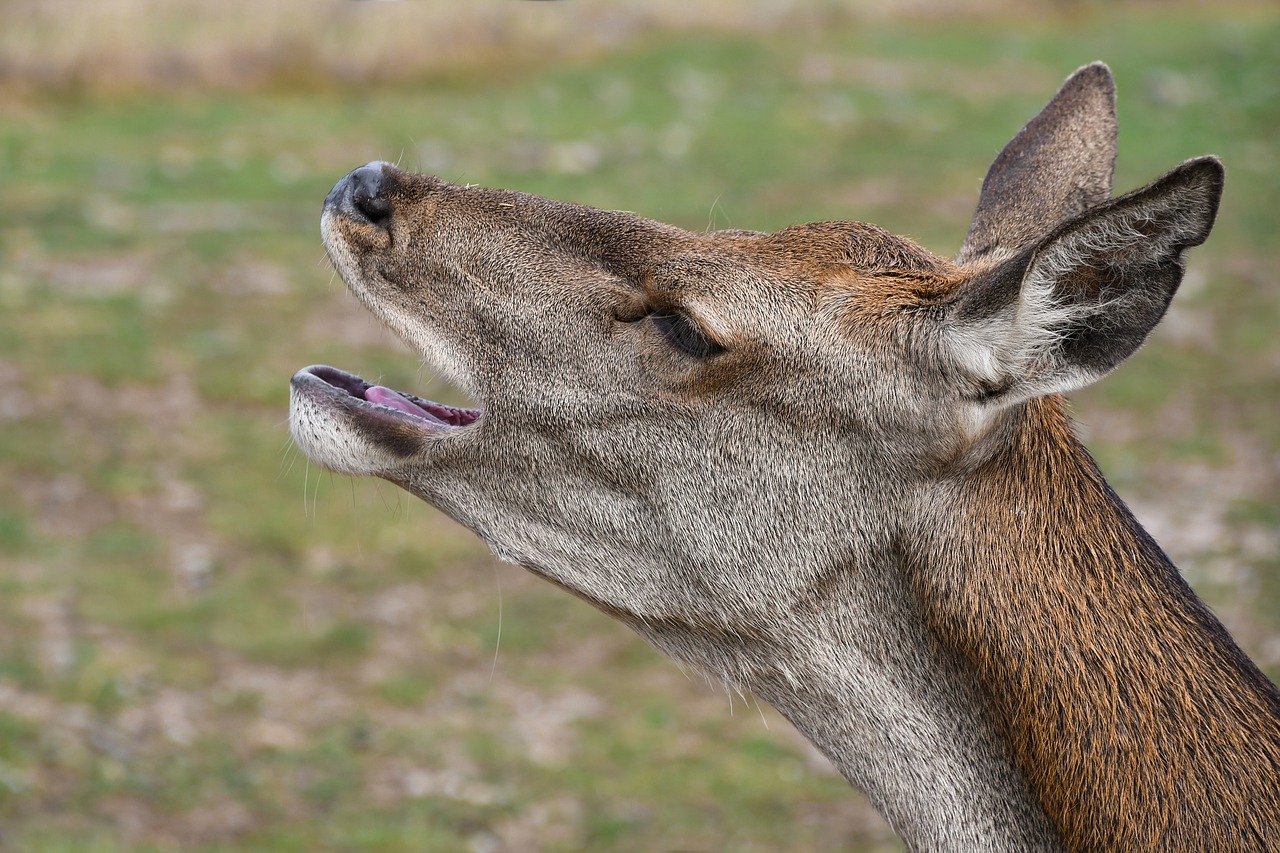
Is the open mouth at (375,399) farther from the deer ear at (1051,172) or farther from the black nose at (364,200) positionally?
the deer ear at (1051,172)

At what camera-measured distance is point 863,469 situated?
3416 mm

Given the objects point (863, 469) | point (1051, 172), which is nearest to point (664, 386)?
point (863, 469)

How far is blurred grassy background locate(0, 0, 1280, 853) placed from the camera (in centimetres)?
646

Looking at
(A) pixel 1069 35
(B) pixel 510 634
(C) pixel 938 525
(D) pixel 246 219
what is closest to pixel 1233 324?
(B) pixel 510 634

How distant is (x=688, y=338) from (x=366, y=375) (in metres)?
7.44

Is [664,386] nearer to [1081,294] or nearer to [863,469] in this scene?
[863,469]

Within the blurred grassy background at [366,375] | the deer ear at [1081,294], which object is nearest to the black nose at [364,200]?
the deer ear at [1081,294]

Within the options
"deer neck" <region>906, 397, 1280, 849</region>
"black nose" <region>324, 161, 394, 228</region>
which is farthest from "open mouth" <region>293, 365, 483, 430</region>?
"deer neck" <region>906, 397, 1280, 849</region>

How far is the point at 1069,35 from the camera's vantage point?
92.2 ft

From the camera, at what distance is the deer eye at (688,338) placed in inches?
138

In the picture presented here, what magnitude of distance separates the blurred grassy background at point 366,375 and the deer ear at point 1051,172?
1568 millimetres

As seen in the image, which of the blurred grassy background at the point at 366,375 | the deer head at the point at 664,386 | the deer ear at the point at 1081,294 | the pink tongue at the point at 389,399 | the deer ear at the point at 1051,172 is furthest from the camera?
the blurred grassy background at the point at 366,375

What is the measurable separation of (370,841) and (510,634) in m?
1.98

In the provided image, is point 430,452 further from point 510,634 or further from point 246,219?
point 246,219
